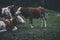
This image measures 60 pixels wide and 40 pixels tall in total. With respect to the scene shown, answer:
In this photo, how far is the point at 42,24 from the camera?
12961 mm

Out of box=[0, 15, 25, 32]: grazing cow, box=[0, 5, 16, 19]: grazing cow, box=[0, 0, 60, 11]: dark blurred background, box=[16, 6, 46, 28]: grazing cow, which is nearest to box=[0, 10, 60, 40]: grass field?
box=[0, 15, 25, 32]: grazing cow

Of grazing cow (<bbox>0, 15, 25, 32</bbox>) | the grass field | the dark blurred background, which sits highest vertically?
grazing cow (<bbox>0, 15, 25, 32</bbox>)

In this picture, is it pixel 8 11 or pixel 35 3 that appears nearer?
pixel 8 11

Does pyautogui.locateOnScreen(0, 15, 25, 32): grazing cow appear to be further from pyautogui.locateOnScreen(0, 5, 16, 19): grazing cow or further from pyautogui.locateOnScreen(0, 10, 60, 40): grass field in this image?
pyautogui.locateOnScreen(0, 5, 16, 19): grazing cow

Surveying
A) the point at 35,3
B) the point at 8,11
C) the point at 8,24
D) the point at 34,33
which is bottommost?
the point at 35,3

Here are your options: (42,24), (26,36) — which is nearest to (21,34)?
(26,36)

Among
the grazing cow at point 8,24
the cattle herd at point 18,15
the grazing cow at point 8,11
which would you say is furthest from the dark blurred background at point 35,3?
the grazing cow at point 8,24

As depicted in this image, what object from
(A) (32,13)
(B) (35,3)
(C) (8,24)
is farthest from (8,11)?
(B) (35,3)

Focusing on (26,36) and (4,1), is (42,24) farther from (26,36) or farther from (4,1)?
(4,1)

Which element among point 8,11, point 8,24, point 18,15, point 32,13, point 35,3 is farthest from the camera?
point 35,3

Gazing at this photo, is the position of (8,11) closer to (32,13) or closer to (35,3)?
(32,13)

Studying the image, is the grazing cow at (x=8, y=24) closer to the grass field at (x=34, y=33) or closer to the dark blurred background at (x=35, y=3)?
the grass field at (x=34, y=33)

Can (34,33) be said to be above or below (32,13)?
below

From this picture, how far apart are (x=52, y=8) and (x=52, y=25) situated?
8.27 metres
